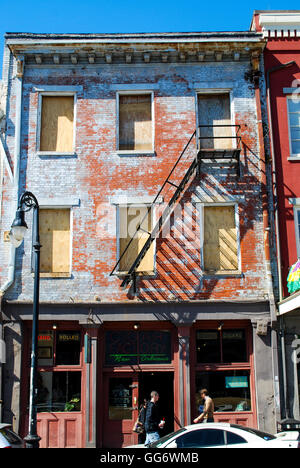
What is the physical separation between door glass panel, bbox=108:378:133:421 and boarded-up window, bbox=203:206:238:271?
4.02 m

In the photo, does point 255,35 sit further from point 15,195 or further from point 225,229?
point 15,195

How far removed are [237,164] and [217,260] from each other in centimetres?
291

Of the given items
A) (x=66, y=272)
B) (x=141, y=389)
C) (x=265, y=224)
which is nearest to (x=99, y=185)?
(x=66, y=272)

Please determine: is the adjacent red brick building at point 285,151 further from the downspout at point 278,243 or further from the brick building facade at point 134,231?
the brick building facade at point 134,231

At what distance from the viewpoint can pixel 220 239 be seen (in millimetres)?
15352

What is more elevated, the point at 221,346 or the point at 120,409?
the point at 221,346

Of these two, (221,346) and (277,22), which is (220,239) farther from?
(277,22)

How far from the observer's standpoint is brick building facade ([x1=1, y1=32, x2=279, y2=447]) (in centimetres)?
A: 1448

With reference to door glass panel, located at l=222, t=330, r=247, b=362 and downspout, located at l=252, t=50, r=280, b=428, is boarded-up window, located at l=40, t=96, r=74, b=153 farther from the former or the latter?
door glass panel, located at l=222, t=330, r=247, b=362

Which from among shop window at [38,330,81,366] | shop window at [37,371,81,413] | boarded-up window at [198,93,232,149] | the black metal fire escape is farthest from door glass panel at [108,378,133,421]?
boarded-up window at [198,93,232,149]

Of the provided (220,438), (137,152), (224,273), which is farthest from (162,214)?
(220,438)

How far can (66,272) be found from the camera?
15094 millimetres

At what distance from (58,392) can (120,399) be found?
1.73 meters
